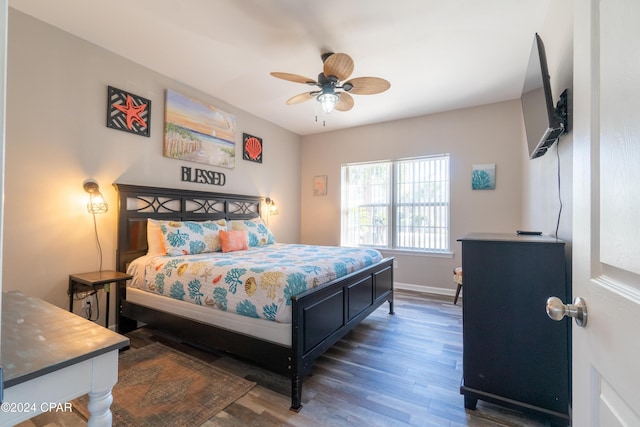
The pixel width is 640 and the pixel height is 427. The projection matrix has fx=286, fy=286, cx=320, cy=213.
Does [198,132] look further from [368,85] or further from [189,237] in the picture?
[368,85]

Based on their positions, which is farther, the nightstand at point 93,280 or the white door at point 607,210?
the nightstand at point 93,280

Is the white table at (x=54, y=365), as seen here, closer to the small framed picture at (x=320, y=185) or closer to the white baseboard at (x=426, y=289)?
the white baseboard at (x=426, y=289)

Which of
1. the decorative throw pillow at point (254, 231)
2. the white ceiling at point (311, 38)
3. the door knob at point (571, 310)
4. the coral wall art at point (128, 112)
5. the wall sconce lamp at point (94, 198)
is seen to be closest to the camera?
the door knob at point (571, 310)

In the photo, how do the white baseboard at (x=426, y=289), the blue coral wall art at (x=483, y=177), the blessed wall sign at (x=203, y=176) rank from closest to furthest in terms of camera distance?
the blessed wall sign at (x=203, y=176) → the blue coral wall art at (x=483, y=177) → the white baseboard at (x=426, y=289)

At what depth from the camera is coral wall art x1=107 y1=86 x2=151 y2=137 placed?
2894 millimetres

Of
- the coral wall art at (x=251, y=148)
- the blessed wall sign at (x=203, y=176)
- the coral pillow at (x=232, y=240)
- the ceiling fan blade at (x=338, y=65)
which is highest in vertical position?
the ceiling fan blade at (x=338, y=65)

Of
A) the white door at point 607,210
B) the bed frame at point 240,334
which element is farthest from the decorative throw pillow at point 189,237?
the white door at point 607,210

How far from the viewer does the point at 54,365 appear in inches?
30.3

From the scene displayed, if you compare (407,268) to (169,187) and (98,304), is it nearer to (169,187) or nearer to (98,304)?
(169,187)

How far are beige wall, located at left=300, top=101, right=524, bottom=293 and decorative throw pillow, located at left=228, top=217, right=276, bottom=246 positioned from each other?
156cm

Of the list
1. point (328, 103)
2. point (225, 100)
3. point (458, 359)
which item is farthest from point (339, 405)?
point (225, 100)

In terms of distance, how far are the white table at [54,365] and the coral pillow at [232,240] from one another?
88.6 inches

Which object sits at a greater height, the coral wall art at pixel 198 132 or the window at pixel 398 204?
the coral wall art at pixel 198 132

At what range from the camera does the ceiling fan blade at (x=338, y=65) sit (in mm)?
2322
